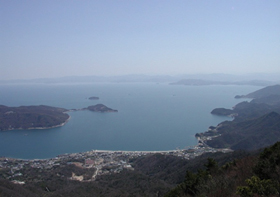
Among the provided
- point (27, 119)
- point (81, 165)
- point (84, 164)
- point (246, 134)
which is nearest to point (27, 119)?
point (27, 119)

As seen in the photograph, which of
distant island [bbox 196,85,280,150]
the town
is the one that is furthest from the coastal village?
distant island [bbox 196,85,280,150]

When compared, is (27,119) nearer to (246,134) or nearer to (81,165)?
(81,165)

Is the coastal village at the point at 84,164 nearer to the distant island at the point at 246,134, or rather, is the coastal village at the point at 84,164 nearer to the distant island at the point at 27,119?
the distant island at the point at 246,134

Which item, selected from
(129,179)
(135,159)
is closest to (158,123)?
(135,159)

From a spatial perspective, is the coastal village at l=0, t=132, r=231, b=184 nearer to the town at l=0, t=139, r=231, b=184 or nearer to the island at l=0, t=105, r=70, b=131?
the town at l=0, t=139, r=231, b=184

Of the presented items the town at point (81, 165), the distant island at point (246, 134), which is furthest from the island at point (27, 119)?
the distant island at point (246, 134)

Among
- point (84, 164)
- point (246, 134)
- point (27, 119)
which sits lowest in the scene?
point (84, 164)

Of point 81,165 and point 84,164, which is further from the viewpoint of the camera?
point 84,164

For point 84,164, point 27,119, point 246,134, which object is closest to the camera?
point 84,164

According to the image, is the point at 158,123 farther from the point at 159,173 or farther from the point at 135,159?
the point at 159,173
